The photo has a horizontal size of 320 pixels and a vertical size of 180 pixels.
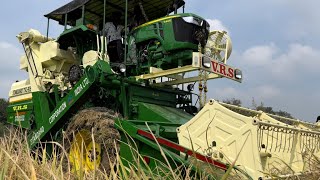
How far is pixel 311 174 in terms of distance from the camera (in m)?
2.82

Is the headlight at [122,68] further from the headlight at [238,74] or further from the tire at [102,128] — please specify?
the headlight at [238,74]

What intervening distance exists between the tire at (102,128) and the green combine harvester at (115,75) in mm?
13

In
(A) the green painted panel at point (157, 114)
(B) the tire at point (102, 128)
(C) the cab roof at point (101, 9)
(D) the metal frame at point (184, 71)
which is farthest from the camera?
(C) the cab roof at point (101, 9)

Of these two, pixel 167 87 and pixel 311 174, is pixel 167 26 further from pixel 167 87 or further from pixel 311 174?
pixel 311 174

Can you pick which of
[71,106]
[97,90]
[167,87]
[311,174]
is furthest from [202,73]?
[311,174]

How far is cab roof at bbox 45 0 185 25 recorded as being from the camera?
7430 millimetres

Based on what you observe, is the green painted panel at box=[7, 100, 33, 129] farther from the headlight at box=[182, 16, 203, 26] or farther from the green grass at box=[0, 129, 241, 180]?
the green grass at box=[0, 129, 241, 180]

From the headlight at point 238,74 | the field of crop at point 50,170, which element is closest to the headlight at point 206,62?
the headlight at point 238,74

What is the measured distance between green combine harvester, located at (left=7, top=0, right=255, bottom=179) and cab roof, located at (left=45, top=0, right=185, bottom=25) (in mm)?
20

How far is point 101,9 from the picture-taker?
7766 mm

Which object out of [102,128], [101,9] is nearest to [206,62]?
[102,128]

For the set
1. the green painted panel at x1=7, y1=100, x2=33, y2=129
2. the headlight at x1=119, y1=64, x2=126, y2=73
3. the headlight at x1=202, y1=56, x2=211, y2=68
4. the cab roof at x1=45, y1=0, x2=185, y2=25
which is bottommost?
the green painted panel at x1=7, y1=100, x2=33, y2=129

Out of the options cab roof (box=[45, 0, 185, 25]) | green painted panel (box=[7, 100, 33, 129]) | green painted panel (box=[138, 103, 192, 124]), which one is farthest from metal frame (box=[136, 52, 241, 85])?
green painted panel (box=[7, 100, 33, 129])

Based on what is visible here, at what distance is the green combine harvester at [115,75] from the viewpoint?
18.0ft
